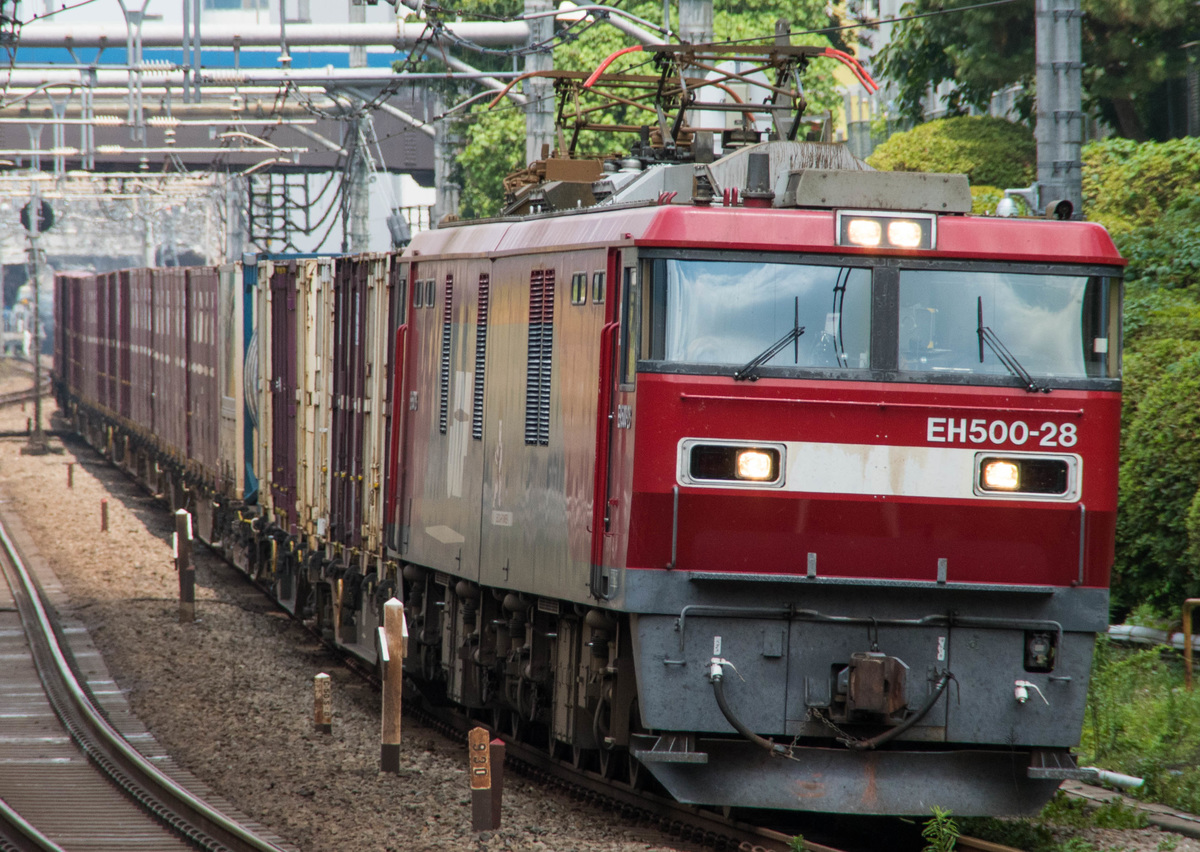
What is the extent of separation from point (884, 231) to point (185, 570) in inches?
460

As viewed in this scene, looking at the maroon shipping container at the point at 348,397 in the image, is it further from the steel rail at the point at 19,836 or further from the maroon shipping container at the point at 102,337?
the maroon shipping container at the point at 102,337

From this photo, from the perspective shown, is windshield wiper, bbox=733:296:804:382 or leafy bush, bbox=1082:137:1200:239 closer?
windshield wiper, bbox=733:296:804:382

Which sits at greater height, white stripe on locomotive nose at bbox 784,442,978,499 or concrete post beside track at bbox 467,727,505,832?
white stripe on locomotive nose at bbox 784,442,978,499

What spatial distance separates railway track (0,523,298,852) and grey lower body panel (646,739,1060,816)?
2363mm

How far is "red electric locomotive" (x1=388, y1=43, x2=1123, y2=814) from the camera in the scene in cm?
833

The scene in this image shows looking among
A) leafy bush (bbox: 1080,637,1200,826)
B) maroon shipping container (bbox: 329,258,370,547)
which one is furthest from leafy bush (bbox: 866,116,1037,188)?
leafy bush (bbox: 1080,637,1200,826)

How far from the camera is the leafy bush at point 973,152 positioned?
24344 millimetres

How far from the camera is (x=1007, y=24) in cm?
2534

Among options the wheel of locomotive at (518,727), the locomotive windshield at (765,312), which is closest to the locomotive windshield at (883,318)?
the locomotive windshield at (765,312)

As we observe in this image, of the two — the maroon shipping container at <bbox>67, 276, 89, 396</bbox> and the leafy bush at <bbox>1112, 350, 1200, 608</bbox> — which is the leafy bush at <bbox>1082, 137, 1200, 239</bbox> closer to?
the leafy bush at <bbox>1112, 350, 1200, 608</bbox>

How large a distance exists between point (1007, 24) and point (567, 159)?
15.4 meters

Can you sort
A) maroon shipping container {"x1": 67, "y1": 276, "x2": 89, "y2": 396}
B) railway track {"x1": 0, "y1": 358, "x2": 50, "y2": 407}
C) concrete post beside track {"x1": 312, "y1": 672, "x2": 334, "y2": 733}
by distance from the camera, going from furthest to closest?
1. railway track {"x1": 0, "y1": 358, "x2": 50, "y2": 407}
2. maroon shipping container {"x1": 67, "y1": 276, "x2": 89, "y2": 396}
3. concrete post beside track {"x1": 312, "y1": 672, "x2": 334, "y2": 733}

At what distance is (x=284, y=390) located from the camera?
19.6m

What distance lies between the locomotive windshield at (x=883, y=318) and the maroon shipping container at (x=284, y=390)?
11026 millimetres
